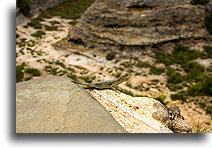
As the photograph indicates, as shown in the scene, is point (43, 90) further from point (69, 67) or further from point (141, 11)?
point (141, 11)

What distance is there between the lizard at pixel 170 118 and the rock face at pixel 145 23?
8145 millimetres

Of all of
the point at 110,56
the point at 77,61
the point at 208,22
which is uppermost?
the point at 208,22

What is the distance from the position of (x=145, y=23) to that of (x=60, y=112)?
32.3 ft

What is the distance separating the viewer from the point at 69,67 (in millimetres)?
8930

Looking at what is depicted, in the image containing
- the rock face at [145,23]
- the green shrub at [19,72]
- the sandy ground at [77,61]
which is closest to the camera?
the sandy ground at [77,61]

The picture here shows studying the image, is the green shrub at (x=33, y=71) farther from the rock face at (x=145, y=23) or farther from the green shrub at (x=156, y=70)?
the green shrub at (x=156, y=70)

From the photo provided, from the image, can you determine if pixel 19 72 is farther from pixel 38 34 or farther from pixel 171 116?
pixel 171 116

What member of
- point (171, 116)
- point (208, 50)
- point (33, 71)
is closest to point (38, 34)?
point (33, 71)

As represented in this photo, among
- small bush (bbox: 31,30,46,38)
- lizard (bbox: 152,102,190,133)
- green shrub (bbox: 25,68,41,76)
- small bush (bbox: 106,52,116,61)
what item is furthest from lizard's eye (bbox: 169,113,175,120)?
small bush (bbox: 31,30,46,38)

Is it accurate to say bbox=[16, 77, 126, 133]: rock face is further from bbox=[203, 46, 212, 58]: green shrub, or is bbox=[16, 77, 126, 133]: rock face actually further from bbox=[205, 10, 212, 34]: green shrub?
bbox=[205, 10, 212, 34]: green shrub

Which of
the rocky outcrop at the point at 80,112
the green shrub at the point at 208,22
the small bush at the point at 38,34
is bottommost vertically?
the small bush at the point at 38,34

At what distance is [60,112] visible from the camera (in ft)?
7.57

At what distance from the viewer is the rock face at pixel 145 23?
34.8 feet

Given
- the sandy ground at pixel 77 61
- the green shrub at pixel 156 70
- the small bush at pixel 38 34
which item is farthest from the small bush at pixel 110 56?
the small bush at pixel 38 34
